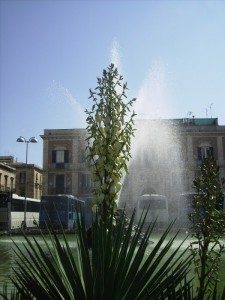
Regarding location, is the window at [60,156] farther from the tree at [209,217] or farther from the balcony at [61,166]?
the tree at [209,217]

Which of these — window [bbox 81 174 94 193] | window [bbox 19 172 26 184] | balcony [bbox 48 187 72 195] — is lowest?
balcony [bbox 48 187 72 195]

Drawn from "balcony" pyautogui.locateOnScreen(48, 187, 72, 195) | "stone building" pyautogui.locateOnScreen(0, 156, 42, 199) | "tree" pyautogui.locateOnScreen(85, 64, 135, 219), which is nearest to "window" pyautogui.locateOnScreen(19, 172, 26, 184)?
"stone building" pyautogui.locateOnScreen(0, 156, 42, 199)

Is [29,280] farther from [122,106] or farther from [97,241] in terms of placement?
[122,106]

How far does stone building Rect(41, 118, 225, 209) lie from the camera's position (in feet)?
133

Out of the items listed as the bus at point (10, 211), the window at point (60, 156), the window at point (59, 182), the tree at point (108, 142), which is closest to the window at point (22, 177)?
the window at point (60, 156)

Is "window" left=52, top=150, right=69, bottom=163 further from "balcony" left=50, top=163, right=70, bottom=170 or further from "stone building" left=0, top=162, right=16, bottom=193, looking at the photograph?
"stone building" left=0, top=162, right=16, bottom=193

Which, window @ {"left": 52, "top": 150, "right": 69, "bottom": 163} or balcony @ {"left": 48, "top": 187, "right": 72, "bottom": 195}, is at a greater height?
window @ {"left": 52, "top": 150, "right": 69, "bottom": 163}

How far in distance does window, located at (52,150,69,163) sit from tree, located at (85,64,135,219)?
3905cm

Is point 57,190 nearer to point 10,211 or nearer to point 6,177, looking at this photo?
point 6,177

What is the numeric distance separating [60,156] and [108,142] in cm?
3946

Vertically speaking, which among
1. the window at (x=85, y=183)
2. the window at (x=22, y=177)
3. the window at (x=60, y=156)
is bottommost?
the window at (x=85, y=183)

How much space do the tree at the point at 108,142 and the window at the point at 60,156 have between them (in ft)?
128

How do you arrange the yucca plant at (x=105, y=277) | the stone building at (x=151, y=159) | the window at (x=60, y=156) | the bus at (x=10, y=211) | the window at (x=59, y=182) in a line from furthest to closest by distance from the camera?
the window at (x=60, y=156) → the window at (x=59, y=182) → the stone building at (x=151, y=159) → the bus at (x=10, y=211) → the yucca plant at (x=105, y=277)

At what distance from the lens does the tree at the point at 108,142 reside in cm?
334
